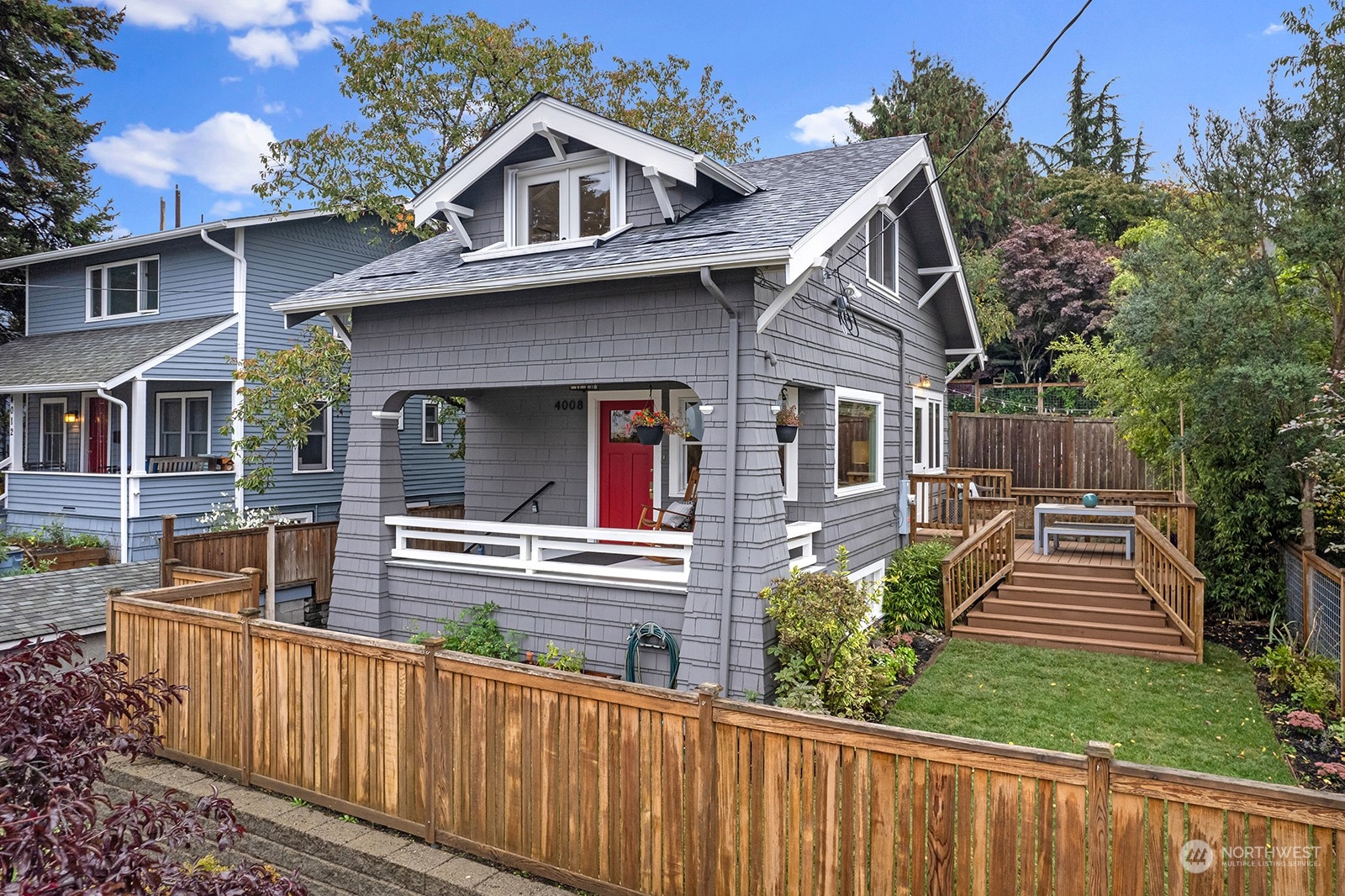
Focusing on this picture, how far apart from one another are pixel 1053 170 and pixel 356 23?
2941 centimetres

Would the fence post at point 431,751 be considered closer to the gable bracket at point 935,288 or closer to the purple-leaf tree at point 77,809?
the purple-leaf tree at point 77,809

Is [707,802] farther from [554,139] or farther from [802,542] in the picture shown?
[554,139]

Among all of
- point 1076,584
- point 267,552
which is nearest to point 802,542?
point 1076,584

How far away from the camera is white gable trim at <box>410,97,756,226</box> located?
8133mm

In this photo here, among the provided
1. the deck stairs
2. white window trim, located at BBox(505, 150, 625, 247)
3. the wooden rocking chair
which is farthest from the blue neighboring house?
the deck stairs

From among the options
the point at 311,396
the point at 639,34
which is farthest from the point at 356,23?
the point at 311,396

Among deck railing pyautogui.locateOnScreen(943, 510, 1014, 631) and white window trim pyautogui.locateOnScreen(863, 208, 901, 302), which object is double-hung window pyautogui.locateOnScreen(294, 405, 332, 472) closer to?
white window trim pyautogui.locateOnScreen(863, 208, 901, 302)

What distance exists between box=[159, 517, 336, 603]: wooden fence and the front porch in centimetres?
868

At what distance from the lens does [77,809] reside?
2.24 m

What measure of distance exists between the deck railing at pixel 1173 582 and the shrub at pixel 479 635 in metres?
7.33

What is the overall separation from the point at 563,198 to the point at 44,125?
2021cm

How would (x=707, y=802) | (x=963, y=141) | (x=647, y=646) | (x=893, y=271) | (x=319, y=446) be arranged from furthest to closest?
(x=963, y=141) → (x=319, y=446) → (x=893, y=271) → (x=647, y=646) → (x=707, y=802)

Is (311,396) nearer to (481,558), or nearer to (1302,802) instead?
(481,558)

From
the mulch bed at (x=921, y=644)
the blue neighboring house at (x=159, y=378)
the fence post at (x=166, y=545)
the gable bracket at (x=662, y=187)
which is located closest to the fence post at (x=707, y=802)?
the mulch bed at (x=921, y=644)
